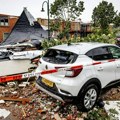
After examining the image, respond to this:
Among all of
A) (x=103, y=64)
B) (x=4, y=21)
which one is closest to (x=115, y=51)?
(x=103, y=64)

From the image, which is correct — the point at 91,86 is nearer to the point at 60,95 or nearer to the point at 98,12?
the point at 60,95

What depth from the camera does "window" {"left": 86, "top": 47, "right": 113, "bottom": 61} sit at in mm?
5169

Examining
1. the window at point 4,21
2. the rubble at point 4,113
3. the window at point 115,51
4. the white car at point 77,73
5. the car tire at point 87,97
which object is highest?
the window at point 4,21

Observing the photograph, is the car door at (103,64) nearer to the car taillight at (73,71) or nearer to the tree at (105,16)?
the car taillight at (73,71)

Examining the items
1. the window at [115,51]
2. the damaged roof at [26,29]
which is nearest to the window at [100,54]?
the window at [115,51]

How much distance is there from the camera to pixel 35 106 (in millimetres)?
5484

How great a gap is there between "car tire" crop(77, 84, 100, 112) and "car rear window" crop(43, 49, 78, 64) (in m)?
0.76

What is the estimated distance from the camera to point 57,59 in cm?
503

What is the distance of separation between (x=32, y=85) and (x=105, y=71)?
9.39 feet

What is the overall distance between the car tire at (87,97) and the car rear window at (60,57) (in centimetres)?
76

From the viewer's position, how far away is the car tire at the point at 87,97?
15.8 ft

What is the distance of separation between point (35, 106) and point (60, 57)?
1.56 m

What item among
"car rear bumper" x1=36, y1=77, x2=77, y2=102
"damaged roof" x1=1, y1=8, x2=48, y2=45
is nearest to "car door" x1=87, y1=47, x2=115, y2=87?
"car rear bumper" x1=36, y1=77, x2=77, y2=102

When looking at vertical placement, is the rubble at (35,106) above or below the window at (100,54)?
below
